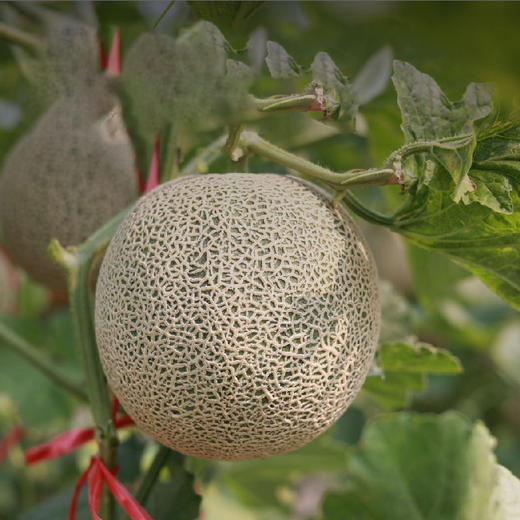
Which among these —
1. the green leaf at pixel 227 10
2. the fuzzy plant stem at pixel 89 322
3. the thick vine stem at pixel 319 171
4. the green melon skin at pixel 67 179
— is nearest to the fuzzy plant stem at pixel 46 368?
the green melon skin at pixel 67 179

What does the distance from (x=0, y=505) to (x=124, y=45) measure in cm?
145

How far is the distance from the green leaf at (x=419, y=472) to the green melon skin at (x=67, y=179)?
51 centimetres

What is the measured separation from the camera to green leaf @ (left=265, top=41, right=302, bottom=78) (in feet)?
1.64

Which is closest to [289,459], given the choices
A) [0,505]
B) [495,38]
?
[0,505]

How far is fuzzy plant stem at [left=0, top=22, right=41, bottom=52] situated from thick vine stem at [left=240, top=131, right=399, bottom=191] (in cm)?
57

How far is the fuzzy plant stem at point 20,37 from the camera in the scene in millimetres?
1056

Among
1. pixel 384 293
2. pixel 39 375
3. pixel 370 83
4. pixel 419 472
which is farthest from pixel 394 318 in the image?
pixel 39 375

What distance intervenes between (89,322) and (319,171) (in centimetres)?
30

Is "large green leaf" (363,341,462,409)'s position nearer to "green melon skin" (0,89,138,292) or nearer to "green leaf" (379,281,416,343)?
"green leaf" (379,281,416,343)

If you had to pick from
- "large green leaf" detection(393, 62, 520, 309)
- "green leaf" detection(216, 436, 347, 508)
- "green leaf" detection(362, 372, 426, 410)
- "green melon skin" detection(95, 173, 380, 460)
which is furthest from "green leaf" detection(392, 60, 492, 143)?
"green leaf" detection(216, 436, 347, 508)

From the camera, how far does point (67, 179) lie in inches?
36.4

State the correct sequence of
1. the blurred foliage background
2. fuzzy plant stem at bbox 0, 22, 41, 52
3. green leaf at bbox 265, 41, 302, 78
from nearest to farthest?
1. the blurred foliage background
2. green leaf at bbox 265, 41, 302, 78
3. fuzzy plant stem at bbox 0, 22, 41, 52

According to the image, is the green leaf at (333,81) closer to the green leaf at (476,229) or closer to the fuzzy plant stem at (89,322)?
the green leaf at (476,229)

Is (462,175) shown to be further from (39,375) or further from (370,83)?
(39,375)
